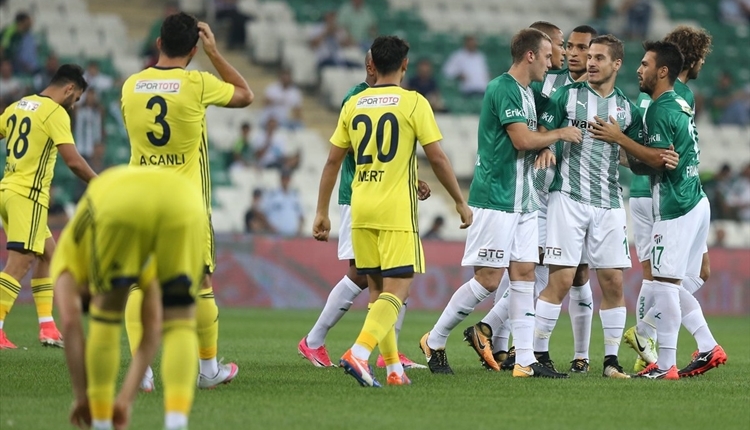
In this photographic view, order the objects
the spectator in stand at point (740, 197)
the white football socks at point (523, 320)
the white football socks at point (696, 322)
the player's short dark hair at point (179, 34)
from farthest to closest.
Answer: the spectator in stand at point (740, 197) < the white football socks at point (696, 322) < the white football socks at point (523, 320) < the player's short dark hair at point (179, 34)

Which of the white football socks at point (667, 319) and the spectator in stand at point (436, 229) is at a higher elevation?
the white football socks at point (667, 319)

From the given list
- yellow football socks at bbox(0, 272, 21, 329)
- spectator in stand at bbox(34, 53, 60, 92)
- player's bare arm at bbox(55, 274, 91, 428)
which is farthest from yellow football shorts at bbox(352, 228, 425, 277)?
spectator in stand at bbox(34, 53, 60, 92)

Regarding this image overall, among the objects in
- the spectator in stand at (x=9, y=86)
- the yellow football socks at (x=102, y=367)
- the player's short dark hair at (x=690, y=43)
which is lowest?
the yellow football socks at (x=102, y=367)

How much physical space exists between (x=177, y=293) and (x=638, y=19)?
21.7 meters

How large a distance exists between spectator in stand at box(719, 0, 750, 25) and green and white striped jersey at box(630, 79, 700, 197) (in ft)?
59.4

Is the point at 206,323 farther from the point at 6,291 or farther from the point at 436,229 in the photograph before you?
the point at 436,229

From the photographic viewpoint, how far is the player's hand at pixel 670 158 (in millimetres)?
8867

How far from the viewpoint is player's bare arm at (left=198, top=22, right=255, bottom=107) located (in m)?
7.61

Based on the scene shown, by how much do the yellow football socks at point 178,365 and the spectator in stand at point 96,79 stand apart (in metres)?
13.9

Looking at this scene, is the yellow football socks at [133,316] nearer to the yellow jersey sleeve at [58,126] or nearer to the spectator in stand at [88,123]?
the yellow jersey sleeve at [58,126]

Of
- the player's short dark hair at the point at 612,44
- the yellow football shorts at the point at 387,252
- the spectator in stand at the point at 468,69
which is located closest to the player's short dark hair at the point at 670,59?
the player's short dark hair at the point at 612,44

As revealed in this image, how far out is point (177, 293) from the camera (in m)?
5.41

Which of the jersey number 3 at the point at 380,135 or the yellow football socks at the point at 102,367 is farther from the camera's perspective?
the jersey number 3 at the point at 380,135

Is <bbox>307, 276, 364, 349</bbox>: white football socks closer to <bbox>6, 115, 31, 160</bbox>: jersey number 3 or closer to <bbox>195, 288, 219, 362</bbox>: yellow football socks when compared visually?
<bbox>195, 288, 219, 362</bbox>: yellow football socks
